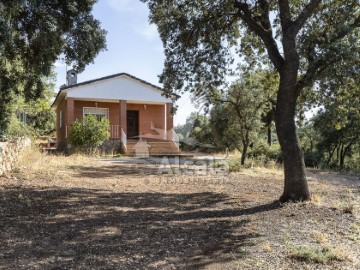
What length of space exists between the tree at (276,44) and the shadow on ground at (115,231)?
5.51 feet

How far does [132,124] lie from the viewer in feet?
78.5

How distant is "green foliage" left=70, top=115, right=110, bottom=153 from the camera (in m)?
18.4

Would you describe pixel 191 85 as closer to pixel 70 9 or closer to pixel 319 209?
pixel 70 9

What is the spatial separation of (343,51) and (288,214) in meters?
2.87

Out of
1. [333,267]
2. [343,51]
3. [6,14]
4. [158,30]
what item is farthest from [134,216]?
[158,30]

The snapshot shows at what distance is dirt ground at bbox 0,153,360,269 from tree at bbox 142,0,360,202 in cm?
120

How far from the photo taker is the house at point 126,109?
68.7ft

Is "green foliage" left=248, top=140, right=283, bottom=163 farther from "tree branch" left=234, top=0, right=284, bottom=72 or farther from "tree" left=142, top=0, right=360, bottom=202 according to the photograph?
"tree branch" left=234, top=0, right=284, bottom=72

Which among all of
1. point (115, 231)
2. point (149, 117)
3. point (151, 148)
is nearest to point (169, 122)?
point (149, 117)

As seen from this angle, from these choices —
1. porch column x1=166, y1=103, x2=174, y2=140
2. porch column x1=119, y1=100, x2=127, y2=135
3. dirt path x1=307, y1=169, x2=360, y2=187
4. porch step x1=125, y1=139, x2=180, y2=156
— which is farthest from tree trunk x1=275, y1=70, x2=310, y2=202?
porch column x1=166, y1=103, x2=174, y2=140

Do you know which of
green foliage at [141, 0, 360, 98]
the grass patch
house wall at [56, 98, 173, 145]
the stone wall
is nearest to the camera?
the grass patch

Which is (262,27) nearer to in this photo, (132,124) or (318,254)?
(318,254)

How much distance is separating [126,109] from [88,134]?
15.0 feet

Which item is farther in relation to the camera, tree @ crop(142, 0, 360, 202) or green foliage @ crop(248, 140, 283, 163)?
green foliage @ crop(248, 140, 283, 163)
